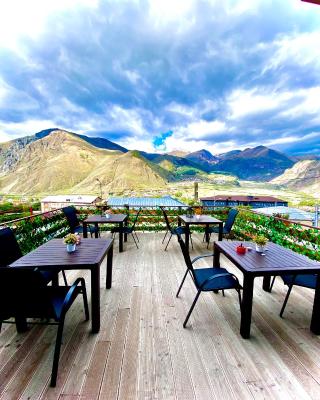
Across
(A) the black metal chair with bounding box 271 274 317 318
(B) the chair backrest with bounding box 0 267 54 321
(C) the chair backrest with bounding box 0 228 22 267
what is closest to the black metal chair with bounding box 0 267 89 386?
(B) the chair backrest with bounding box 0 267 54 321

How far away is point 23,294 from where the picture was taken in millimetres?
1323

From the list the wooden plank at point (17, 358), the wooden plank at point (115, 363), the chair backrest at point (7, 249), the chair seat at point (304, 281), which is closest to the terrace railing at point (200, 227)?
the chair backrest at point (7, 249)

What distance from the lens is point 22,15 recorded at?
178 inches

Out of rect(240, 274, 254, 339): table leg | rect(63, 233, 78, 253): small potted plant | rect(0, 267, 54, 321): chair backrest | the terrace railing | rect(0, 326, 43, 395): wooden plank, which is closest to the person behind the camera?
rect(0, 267, 54, 321): chair backrest

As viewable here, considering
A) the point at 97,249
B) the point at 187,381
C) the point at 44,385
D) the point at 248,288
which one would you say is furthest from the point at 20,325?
the point at 248,288

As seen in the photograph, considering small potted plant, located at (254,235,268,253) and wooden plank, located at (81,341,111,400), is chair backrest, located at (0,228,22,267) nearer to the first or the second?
wooden plank, located at (81,341,111,400)

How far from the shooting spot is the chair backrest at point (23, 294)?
1.24 m

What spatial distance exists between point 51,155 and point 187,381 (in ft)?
443

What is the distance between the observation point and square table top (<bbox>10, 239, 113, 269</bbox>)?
1848 mm

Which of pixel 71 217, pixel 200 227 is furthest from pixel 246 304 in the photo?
pixel 200 227

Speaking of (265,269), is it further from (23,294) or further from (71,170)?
(71,170)

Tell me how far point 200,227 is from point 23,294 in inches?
213

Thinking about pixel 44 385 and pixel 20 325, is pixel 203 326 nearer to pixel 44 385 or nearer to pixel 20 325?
pixel 44 385

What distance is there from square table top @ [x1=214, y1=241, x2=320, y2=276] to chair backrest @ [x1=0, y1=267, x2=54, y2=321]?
1.65 metres
